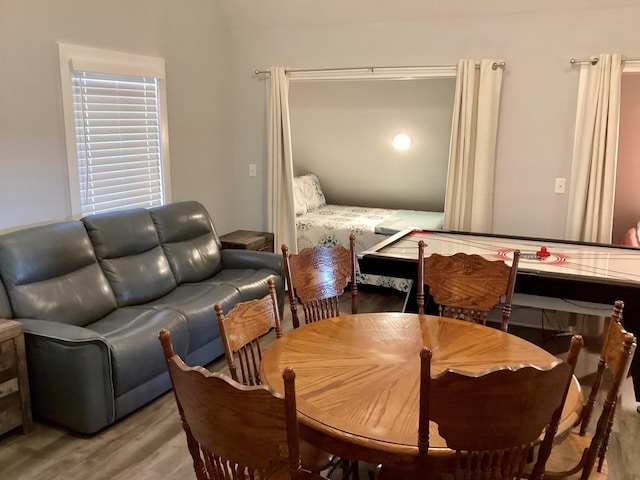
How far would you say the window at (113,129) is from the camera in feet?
11.8

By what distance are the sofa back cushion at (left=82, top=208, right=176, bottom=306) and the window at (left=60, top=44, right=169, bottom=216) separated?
340 millimetres

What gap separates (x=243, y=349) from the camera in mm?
2154

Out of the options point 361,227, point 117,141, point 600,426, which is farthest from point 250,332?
point 361,227

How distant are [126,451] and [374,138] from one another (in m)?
4.30

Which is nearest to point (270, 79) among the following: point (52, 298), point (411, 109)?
point (411, 109)

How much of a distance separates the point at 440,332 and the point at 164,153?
2956 millimetres

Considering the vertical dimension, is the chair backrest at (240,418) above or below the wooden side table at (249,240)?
above

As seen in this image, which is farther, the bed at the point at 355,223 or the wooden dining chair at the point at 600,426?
the bed at the point at 355,223

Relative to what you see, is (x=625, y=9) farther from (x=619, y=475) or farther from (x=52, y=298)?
(x=52, y=298)

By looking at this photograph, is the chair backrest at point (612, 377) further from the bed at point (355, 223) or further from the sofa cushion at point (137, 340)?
the bed at point (355, 223)

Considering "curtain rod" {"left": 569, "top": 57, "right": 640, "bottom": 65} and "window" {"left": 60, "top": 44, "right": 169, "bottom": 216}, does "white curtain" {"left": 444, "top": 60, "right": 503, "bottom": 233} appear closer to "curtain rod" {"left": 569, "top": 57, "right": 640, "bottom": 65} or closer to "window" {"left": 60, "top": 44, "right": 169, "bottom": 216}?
"curtain rod" {"left": 569, "top": 57, "right": 640, "bottom": 65}

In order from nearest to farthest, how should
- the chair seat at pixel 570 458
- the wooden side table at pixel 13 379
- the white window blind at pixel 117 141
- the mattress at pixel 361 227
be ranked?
the chair seat at pixel 570 458
the wooden side table at pixel 13 379
the white window blind at pixel 117 141
the mattress at pixel 361 227

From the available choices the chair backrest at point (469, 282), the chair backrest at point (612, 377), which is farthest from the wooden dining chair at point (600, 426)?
the chair backrest at point (469, 282)

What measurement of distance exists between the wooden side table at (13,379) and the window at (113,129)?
48.1 inches
